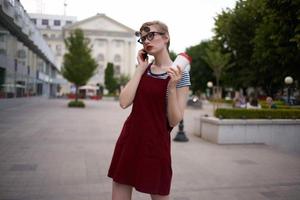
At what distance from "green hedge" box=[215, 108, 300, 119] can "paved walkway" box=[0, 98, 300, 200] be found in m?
1.06

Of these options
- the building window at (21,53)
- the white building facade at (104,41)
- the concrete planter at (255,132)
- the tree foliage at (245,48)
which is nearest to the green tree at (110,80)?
the white building facade at (104,41)

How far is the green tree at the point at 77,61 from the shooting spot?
95.9ft

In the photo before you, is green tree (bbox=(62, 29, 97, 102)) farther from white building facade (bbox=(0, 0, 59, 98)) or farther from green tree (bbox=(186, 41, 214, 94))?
green tree (bbox=(186, 41, 214, 94))

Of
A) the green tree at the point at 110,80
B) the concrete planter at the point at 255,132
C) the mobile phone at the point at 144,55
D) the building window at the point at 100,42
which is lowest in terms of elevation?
the concrete planter at the point at 255,132

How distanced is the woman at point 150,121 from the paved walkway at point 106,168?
2.72 metres

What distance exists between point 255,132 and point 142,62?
8966 millimetres

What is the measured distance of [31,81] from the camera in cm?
3123

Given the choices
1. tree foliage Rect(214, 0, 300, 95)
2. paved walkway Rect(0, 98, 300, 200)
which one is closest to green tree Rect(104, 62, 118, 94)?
tree foliage Rect(214, 0, 300, 95)

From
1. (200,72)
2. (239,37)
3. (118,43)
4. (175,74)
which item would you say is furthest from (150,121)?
(118,43)

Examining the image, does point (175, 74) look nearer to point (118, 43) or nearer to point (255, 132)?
point (255, 132)

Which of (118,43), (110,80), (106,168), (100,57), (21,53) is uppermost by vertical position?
(118,43)

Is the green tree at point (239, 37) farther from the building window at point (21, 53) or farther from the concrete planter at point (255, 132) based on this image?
the concrete planter at point (255, 132)

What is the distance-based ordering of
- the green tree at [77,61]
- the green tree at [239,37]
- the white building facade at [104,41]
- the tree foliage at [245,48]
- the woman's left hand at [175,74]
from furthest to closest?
the white building facade at [104,41]
the green tree at [77,61]
the green tree at [239,37]
the tree foliage at [245,48]
the woman's left hand at [175,74]

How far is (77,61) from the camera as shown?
2919 cm
